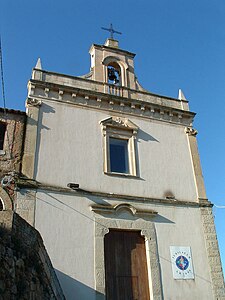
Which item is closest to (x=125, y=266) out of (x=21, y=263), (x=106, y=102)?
(x=21, y=263)

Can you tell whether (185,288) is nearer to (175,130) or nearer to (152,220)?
(152,220)

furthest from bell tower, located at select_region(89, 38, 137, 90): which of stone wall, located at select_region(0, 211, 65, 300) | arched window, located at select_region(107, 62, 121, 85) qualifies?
stone wall, located at select_region(0, 211, 65, 300)

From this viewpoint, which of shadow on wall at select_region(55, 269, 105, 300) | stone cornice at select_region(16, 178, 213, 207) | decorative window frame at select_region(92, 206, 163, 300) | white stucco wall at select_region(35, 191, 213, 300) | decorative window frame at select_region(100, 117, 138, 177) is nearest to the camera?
shadow on wall at select_region(55, 269, 105, 300)

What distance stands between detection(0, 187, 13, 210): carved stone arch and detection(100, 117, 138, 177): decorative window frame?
3.61 meters

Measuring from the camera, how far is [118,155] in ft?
42.5

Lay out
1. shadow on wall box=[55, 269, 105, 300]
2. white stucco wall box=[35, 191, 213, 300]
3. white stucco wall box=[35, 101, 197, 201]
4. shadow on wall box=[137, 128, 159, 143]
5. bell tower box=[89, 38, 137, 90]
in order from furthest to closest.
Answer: bell tower box=[89, 38, 137, 90] < shadow on wall box=[137, 128, 159, 143] < white stucco wall box=[35, 101, 197, 201] < white stucco wall box=[35, 191, 213, 300] < shadow on wall box=[55, 269, 105, 300]

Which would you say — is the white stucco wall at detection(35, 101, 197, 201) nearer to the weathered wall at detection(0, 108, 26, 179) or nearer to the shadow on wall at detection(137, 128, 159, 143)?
the shadow on wall at detection(137, 128, 159, 143)

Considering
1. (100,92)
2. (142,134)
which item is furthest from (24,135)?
(142,134)

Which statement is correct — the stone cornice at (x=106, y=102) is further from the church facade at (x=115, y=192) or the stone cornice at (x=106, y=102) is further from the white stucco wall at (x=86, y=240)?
the white stucco wall at (x=86, y=240)

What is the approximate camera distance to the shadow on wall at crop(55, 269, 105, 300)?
9.76 m

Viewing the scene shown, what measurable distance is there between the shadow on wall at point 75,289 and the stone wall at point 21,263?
2300 mm

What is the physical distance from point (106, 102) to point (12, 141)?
402 centimetres

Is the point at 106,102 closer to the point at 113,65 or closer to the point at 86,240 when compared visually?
the point at 113,65

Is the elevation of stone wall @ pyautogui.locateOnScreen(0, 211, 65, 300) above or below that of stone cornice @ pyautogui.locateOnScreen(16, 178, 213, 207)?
below
